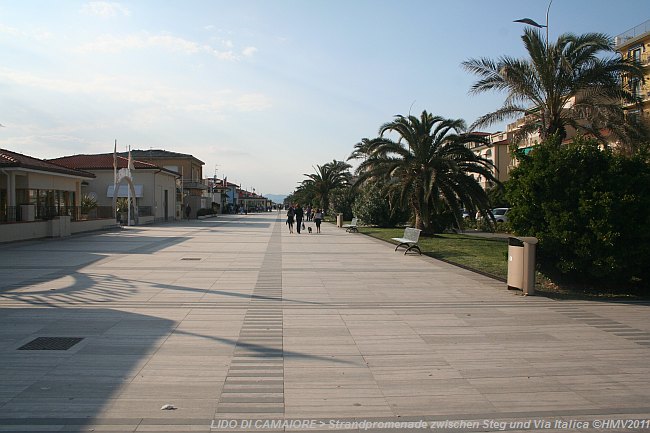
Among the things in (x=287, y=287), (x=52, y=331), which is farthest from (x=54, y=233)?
(x=52, y=331)

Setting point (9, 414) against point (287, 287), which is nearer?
point (9, 414)

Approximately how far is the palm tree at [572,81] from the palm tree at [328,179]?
136 ft

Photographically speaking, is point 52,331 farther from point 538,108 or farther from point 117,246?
point 538,108

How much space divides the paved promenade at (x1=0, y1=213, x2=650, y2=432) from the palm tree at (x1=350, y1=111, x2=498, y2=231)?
490 inches

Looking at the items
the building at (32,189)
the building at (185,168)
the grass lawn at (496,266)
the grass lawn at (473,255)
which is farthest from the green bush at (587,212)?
the building at (185,168)

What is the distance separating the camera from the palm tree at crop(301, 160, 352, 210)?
63.1m

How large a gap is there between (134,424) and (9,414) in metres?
1.15

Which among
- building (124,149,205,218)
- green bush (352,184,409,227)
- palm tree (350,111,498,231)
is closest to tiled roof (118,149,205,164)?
building (124,149,205,218)

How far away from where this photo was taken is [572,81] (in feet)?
65.2

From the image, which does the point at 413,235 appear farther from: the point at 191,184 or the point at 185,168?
the point at 185,168

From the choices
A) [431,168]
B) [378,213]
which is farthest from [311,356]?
[378,213]

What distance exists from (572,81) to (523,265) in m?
11.2

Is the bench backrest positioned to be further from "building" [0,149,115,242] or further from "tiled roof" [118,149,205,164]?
"tiled roof" [118,149,205,164]

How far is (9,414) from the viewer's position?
4.88 metres
